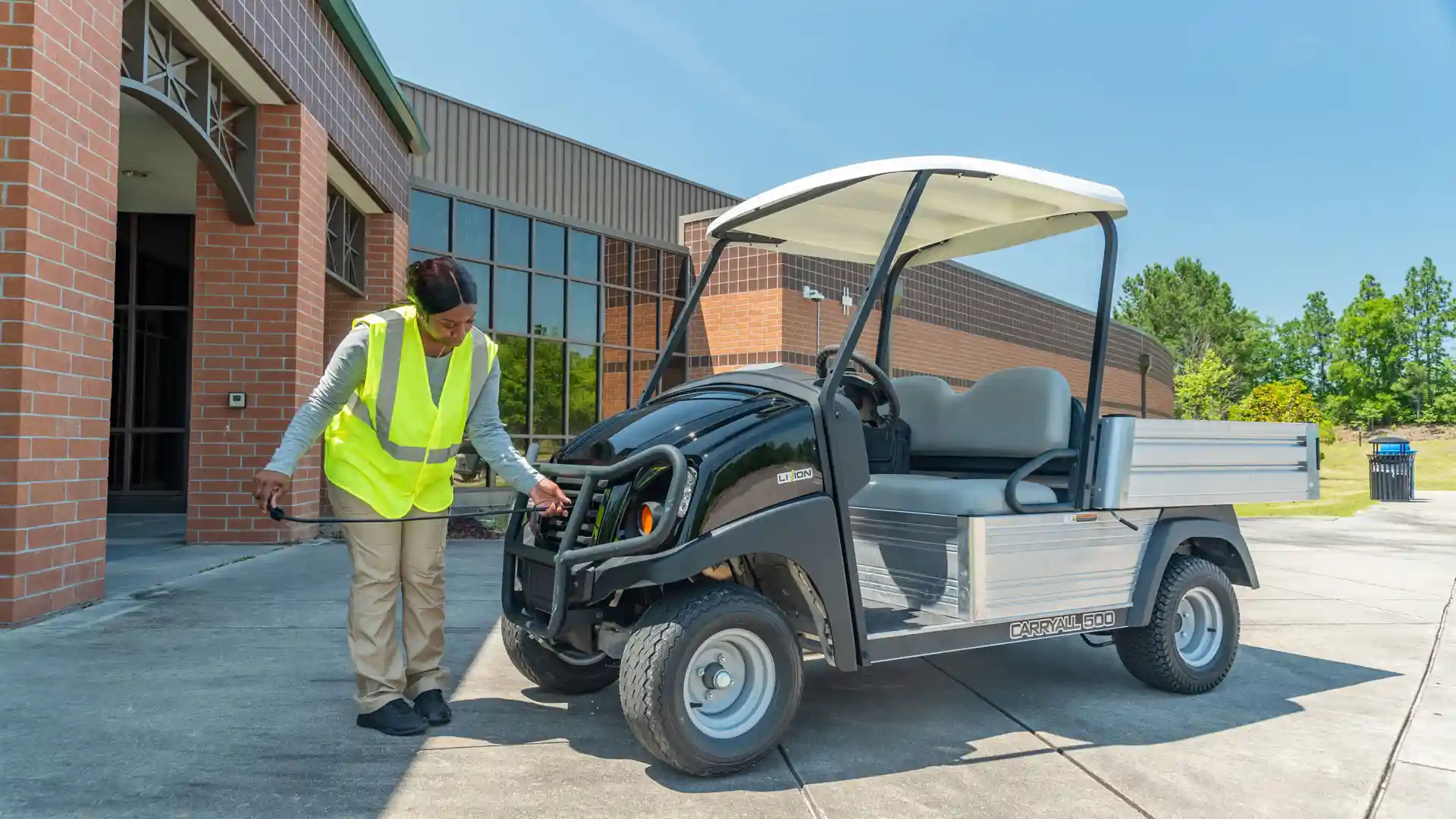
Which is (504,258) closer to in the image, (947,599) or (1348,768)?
(947,599)

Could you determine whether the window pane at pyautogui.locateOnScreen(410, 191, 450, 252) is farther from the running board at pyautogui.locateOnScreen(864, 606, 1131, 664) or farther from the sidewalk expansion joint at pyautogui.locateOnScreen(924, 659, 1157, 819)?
the running board at pyautogui.locateOnScreen(864, 606, 1131, 664)

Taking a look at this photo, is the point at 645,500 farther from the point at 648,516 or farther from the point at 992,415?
the point at 992,415

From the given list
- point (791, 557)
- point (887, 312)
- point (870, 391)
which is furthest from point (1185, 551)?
point (791, 557)

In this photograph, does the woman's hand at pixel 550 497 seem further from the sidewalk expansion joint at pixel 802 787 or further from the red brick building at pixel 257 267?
the red brick building at pixel 257 267

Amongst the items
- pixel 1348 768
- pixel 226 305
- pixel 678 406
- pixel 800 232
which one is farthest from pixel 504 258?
pixel 1348 768

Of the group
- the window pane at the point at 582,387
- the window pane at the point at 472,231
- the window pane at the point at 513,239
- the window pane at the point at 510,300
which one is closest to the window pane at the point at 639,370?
the window pane at the point at 582,387

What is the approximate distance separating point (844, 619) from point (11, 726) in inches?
120

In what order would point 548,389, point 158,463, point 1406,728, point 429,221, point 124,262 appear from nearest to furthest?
point 1406,728 → point 124,262 → point 158,463 → point 429,221 → point 548,389

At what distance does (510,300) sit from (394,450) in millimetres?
13049

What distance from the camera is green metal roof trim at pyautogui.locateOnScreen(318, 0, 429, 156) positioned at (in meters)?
10.6

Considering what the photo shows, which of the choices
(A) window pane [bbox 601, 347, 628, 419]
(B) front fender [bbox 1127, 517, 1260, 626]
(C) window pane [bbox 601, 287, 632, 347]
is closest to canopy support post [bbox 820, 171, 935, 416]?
(B) front fender [bbox 1127, 517, 1260, 626]

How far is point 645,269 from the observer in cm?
1919

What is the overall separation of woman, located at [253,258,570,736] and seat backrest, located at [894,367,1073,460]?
2.40 meters

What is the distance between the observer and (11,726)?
3.71 m
